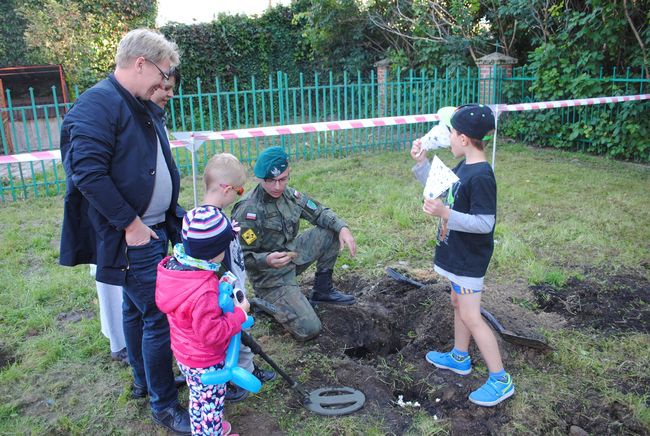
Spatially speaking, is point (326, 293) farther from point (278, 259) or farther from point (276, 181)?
point (276, 181)

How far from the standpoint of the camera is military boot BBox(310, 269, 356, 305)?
3943mm

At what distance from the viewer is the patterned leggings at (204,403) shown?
2.35 m

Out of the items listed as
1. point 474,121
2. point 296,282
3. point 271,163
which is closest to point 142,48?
point 271,163

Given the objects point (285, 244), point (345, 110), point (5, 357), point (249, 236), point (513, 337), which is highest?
point (345, 110)

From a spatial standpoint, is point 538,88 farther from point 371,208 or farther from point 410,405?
point 410,405

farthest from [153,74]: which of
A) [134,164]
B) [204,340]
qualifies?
[204,340]

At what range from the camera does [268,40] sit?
16.0m

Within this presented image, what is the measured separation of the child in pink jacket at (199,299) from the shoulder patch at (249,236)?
3.70ft

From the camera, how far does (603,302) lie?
12.9ft

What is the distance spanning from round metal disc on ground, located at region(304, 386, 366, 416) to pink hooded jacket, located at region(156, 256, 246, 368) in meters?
0.74

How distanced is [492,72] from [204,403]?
33.9ft

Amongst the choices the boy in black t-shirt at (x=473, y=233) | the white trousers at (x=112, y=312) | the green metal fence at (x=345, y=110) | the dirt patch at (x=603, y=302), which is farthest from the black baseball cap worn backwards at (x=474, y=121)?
the green metal fence at (x=345, y=110)

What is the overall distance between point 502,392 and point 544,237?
2973mm

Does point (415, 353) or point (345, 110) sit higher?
point (345, 110)
